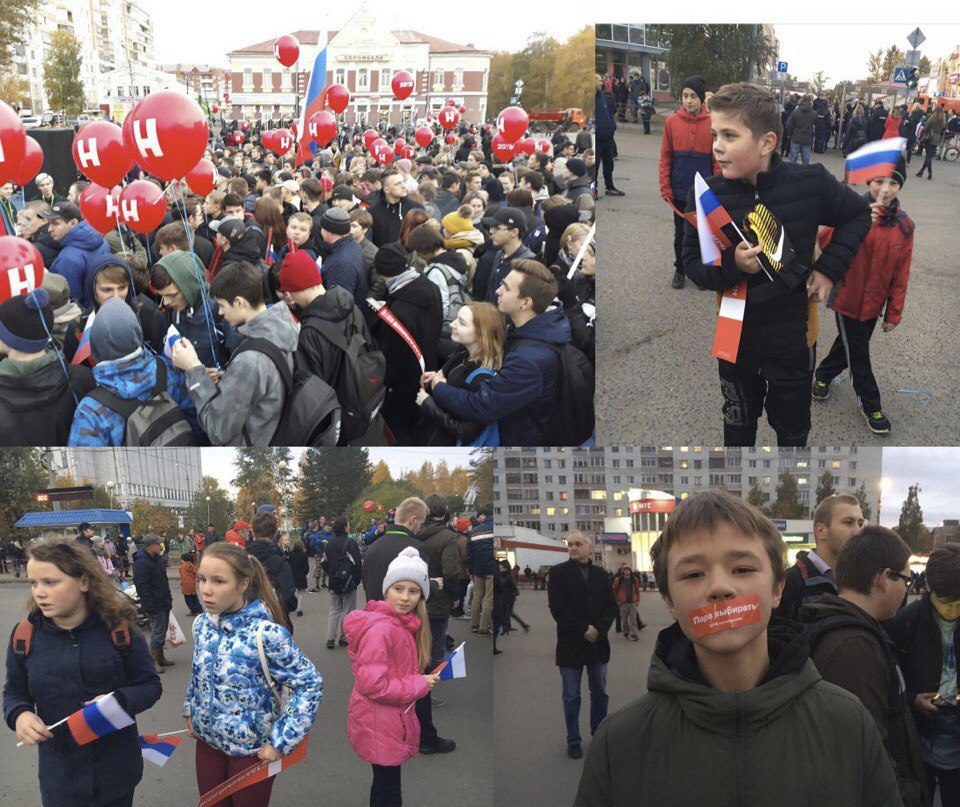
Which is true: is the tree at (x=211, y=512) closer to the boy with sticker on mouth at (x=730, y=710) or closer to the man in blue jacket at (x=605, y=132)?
the boy with sticker on mouth at (x=730, y=710)

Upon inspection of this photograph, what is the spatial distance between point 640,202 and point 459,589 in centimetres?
183

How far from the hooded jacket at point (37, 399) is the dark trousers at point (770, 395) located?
2.52 m

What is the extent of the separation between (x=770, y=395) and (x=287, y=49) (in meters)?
4.39

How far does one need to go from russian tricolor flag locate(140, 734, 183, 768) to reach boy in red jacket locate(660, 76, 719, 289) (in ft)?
9.02

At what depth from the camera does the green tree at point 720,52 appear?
11.6 feet

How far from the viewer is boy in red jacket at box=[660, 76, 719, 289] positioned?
3.57 metres

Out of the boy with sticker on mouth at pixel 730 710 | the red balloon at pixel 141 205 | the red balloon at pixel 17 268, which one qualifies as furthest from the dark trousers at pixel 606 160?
the red balloon at pixel 141 205

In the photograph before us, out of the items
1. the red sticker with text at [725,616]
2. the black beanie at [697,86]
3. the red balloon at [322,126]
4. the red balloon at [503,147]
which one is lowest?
the red sticker with text at [725,616]

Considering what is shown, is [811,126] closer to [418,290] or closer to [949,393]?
[949,393]

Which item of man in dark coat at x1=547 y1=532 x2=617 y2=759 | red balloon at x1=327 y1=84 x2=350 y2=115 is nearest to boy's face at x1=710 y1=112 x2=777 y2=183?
man in dark coat at x1=547 y1=532 x2=617 y2=759

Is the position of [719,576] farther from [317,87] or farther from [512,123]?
[317,87]

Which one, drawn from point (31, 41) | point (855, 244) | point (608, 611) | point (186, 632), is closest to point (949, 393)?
point (855, 244)

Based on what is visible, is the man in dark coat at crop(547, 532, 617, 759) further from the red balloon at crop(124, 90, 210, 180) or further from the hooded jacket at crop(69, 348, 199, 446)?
the red balloon at crop(124, 90, 210, 180)

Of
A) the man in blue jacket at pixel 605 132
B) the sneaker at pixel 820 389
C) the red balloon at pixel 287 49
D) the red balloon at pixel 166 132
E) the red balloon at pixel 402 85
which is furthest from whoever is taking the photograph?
the red balloon at pixel 402 85
